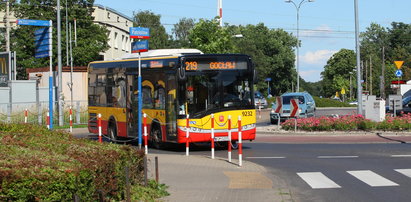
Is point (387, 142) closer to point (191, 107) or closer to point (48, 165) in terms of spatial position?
point (191, 107)

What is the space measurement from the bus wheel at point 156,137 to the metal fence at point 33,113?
43.4 ft

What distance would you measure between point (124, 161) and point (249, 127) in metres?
10.5

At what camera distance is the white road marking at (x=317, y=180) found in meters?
12.2

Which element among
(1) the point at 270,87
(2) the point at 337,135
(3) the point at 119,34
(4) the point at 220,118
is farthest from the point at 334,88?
(4) the point at 220,118

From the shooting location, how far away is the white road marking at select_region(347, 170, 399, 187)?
1229 cm

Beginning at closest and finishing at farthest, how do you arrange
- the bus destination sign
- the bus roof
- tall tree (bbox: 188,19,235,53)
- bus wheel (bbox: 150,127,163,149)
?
the bus destination sign
the bus roof
bus wheel (bbox: 150,127,163,149)
tall tree (bbox: 188,19,235,53)

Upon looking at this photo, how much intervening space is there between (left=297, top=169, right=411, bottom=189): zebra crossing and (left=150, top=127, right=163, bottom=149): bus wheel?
7.19 m

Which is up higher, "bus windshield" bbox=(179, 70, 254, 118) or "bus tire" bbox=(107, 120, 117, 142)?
"bus windshield" bbox=(179, 70, 254, 118)

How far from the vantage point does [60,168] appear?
7520mm

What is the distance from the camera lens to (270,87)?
107812 mm

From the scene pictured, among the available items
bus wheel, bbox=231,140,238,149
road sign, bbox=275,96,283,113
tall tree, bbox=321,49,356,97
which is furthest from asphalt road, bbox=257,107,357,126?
tall tree, bbox=321,49,356,97

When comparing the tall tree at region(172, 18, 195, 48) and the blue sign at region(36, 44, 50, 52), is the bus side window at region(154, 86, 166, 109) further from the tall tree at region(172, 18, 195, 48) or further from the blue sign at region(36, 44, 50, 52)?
the tall tree at region(172, 18, 195, 48)

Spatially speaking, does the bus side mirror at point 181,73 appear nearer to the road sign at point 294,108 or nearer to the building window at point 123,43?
the road sign at point 294,108

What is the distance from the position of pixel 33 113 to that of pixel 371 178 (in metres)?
25.7
